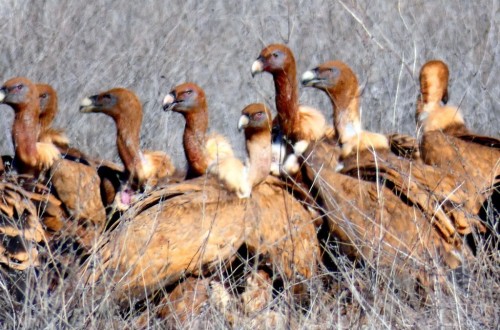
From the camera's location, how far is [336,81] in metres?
7.98

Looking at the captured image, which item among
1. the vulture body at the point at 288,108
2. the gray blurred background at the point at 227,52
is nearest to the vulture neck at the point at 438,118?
the vulture body at the point at 288,108

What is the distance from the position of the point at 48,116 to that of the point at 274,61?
1.74 metres

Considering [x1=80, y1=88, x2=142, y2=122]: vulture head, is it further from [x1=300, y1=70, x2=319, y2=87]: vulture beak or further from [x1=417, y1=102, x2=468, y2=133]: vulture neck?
[x1=417, y1=102, x2=468, y2=133]: vulture neck

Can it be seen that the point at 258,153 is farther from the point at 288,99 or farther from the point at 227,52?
the point at 227,52

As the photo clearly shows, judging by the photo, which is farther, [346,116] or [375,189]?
[346,116]

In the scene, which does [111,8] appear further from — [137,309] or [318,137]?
Answer: [137,309]

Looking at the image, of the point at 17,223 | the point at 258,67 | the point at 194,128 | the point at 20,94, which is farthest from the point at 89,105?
the point at 17,223

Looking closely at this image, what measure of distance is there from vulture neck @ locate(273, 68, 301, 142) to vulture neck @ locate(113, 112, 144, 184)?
90 centimetres

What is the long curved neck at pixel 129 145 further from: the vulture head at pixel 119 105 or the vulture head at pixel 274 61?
the vulture head at pixel 274 61

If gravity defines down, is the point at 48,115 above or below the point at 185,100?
below

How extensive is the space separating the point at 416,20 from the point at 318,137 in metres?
1.90

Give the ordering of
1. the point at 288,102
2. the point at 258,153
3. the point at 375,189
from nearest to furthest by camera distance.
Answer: the point at 375,189
the point at 258,153
the point at 288,102

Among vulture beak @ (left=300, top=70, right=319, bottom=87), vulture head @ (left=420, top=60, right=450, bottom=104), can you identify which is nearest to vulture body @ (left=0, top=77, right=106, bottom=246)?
vulture beak @ (left=300, top=70, right=319, bottom=87)

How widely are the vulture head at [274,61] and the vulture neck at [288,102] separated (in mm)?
29
